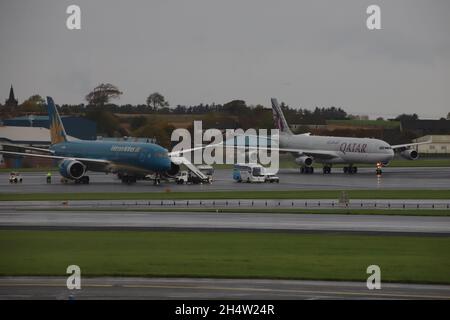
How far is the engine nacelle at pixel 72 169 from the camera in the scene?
→ 3723 inches

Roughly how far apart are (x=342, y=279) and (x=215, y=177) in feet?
258

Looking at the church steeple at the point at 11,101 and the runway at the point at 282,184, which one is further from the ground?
the church steeple at the point at 11,101

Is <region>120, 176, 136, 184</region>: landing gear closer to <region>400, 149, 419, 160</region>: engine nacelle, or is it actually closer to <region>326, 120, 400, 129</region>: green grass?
<region>400, 149, 419, 160</region>: engine nacelle

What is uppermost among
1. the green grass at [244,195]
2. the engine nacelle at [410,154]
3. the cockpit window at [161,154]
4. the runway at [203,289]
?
the cockpit window at [161,154]

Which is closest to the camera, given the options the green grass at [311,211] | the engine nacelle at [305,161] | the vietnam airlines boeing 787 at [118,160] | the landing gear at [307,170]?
the green grass at [311,211]

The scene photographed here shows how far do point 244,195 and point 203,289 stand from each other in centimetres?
4686

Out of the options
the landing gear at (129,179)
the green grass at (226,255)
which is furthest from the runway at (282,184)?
the green grass at (226,255)

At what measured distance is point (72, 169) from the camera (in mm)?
94688

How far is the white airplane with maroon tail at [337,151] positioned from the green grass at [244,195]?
30.4 m

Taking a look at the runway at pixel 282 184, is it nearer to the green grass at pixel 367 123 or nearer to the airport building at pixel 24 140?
the airport building at pixel 24 140

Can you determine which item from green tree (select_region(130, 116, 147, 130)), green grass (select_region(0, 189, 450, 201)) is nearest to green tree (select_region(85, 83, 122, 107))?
green tree (select_region(130, 116, 147, 130))

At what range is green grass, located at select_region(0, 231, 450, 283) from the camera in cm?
3234
